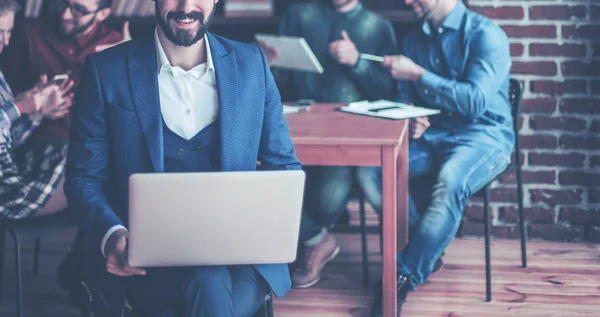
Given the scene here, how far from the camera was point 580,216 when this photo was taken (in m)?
3.49

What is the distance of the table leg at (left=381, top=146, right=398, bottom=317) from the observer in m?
2.39

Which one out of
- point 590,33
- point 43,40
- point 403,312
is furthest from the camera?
point 590,33

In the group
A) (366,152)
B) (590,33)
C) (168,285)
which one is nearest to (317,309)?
(366,152)

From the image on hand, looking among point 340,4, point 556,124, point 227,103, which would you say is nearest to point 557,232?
point 556,124

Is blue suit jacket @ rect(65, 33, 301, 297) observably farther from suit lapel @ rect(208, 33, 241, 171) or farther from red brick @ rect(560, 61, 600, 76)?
red brick @ rect(560, 61, 600, 76)

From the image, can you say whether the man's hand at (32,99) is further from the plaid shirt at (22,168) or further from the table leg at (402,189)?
the table leg at (402,189)

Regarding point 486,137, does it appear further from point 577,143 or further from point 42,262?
point 42,262

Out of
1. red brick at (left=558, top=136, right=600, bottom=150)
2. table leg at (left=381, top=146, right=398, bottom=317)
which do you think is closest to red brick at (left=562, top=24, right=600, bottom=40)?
red brick at (left=558, top=136, right=600, bottom=150)

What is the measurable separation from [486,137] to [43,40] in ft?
5.64

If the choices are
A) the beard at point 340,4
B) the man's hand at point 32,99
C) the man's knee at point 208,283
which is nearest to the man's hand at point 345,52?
the beard at point 340,4

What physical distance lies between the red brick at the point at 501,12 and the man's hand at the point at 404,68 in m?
0.66

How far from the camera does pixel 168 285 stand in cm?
169

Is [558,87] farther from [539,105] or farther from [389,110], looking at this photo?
[389,110]

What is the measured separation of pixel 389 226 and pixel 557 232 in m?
1.36
